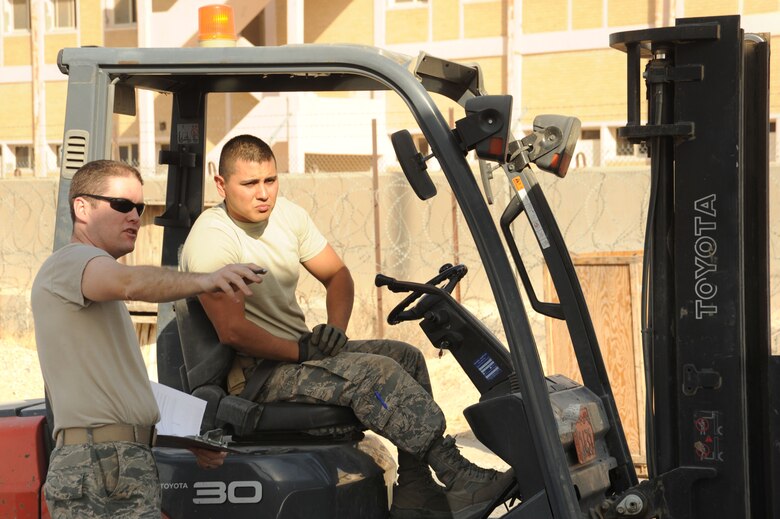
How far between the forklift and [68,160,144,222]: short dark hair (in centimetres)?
28

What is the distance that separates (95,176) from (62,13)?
31521 millimetres

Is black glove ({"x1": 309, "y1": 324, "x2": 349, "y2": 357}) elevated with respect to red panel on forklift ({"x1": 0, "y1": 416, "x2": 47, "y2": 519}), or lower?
elevated

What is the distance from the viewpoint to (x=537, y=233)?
4.05 m

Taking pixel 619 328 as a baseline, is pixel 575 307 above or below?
above

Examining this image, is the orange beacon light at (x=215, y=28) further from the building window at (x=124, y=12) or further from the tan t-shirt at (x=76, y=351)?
the building window at (x=124, y=12)

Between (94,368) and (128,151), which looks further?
(128,151)

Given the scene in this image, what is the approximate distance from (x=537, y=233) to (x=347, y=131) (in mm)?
23094

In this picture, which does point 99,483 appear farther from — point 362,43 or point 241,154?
point 362,43

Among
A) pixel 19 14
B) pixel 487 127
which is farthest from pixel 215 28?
pixel 19 14

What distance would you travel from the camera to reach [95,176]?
3.73 metres

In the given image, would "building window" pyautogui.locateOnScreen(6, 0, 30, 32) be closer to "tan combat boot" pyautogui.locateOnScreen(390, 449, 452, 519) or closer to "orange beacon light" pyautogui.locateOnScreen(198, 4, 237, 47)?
"orange beacon light" pyautogui.locateOnScreen(198, 4, 237, 47)

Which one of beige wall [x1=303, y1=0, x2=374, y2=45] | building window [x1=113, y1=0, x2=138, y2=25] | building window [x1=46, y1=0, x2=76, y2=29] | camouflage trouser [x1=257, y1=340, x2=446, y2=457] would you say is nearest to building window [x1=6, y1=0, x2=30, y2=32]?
building window [x1=46, y1=0, x2=76, y2=29]

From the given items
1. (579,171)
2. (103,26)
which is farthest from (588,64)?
(103,26)

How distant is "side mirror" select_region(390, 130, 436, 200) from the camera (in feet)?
12.4
